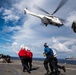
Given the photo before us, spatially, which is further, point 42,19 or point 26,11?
point 26,11

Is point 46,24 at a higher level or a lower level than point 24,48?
higher

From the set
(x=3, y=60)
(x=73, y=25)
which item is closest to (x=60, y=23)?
(x=3, y=60)

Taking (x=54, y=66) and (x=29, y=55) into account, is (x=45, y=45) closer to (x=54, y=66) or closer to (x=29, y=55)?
(x=54, y=66)

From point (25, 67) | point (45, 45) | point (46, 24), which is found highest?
point (46, 24)

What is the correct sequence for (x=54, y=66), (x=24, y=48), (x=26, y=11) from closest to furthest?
(x=54, y=66) < (x=24, y=48) < (x=26, y=11)

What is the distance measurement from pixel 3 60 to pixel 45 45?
99.9ft

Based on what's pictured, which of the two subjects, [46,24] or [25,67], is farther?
[46,24]

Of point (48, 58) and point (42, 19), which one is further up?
point (42, 19)

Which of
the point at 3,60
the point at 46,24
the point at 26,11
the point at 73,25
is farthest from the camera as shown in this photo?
the point at 26,11

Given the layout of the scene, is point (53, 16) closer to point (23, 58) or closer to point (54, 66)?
point (23, 58)

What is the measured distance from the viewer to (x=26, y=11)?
69188 mm

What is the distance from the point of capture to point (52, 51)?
49.3 ft

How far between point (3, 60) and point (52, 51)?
30536mm

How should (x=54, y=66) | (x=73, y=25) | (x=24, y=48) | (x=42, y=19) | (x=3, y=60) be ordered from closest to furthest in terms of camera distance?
(x=73, y=25) < (x=54, y=66) < (x=24, y=48) < (x=3, y=60) < (x=42, y=19)
